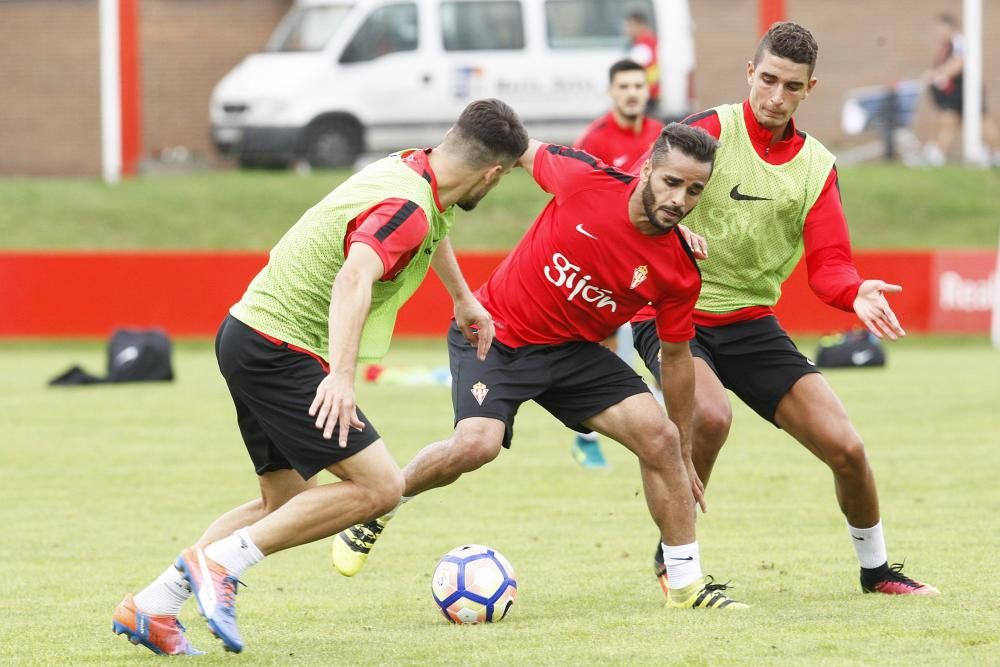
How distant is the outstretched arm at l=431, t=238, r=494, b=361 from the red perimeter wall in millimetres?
12009

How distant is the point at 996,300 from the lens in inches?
739

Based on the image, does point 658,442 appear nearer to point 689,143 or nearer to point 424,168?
point 689,143

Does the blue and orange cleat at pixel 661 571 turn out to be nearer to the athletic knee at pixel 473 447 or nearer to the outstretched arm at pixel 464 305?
the athletic knee at pixel 473 447

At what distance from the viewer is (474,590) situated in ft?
19.8

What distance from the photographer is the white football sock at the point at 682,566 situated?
6.16 meters

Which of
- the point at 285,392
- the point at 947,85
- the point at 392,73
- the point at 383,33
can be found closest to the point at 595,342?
the point at 285,392

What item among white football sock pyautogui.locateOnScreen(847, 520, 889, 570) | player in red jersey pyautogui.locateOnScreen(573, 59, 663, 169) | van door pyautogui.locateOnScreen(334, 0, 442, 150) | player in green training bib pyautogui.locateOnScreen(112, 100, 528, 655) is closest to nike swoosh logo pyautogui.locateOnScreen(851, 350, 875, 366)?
player in red jersey pyautogui.locateOnScreen(573, 59, 663, 169)

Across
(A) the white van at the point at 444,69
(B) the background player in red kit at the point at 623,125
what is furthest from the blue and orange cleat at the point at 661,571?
(A) the white van at the point at 444,69

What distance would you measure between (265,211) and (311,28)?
288cm

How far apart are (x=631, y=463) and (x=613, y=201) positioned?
4443 millimetres

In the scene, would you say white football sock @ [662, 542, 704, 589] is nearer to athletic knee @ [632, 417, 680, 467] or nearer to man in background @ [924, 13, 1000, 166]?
athletic knee @ [632, 417, 680, 467]

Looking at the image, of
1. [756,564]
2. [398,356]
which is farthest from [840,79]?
[756,564]

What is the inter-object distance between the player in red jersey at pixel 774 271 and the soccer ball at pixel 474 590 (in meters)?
0.81

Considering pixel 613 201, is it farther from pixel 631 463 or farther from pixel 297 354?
pixel 631 463
